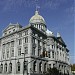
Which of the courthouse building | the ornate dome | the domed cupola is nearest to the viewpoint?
the courthouse building

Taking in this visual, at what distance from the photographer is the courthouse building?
64.0 m

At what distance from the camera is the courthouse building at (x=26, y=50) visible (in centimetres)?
6402

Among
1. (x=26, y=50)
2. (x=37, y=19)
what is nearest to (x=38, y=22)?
(x=37, y=19)

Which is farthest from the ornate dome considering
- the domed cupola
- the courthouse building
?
the courthouse building

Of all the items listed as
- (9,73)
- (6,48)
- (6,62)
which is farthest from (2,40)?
(9,73)

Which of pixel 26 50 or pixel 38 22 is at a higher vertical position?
pixel 38 22

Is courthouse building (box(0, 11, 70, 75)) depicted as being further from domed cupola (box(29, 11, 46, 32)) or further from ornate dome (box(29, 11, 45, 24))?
ornate dome (box(29, 11, 45, 24))

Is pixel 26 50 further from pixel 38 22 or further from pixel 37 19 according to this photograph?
pixel 37 19

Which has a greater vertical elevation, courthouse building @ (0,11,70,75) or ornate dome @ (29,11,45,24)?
ornate dome @ (29,11,45,24)

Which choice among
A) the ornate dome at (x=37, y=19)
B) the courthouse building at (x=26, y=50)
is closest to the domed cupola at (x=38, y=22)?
the ornate dome at (x=37, y=19)

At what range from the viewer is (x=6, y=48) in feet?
243

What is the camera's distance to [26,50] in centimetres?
6512

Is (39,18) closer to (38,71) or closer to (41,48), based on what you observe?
(41,48)

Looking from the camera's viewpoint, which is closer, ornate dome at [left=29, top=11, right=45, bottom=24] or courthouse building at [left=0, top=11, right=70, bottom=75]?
courthouse building at [left=0, top=11, right=70, bottom=75]
